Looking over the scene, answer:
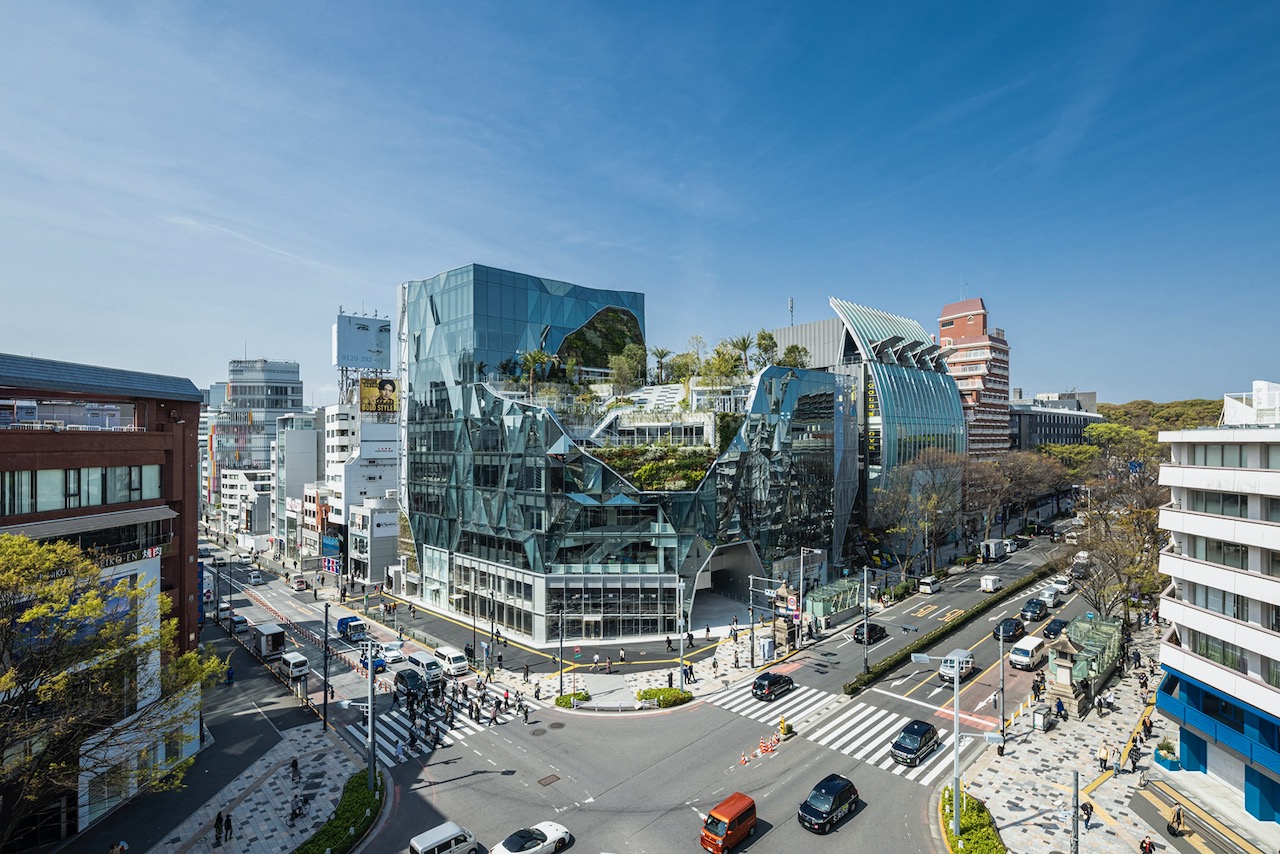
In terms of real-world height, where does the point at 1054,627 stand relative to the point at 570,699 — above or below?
above

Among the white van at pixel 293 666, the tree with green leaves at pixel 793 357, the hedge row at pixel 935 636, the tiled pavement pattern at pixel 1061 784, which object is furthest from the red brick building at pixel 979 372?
the white van at pixel 293 666

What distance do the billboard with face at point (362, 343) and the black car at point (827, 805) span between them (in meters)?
91.3

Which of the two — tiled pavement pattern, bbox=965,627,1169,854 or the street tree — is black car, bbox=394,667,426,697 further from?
the street tree

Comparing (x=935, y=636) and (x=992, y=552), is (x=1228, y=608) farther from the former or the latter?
(x=992, y=552)

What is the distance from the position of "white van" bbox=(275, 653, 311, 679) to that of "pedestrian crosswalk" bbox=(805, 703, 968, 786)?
34937 millimetres

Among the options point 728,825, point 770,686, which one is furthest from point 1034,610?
point 728,825

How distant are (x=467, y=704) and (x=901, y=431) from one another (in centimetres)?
6817

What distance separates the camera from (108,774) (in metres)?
21.7

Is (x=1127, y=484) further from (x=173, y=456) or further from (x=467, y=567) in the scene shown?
(x=173, y=456)

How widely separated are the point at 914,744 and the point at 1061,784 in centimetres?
639

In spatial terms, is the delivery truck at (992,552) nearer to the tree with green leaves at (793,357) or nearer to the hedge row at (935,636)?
the hedge row at (935,636)

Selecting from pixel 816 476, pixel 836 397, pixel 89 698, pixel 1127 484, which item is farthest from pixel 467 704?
pixel 1127 484

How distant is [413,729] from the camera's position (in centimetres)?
3631

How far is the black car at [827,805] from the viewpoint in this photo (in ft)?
85.7
